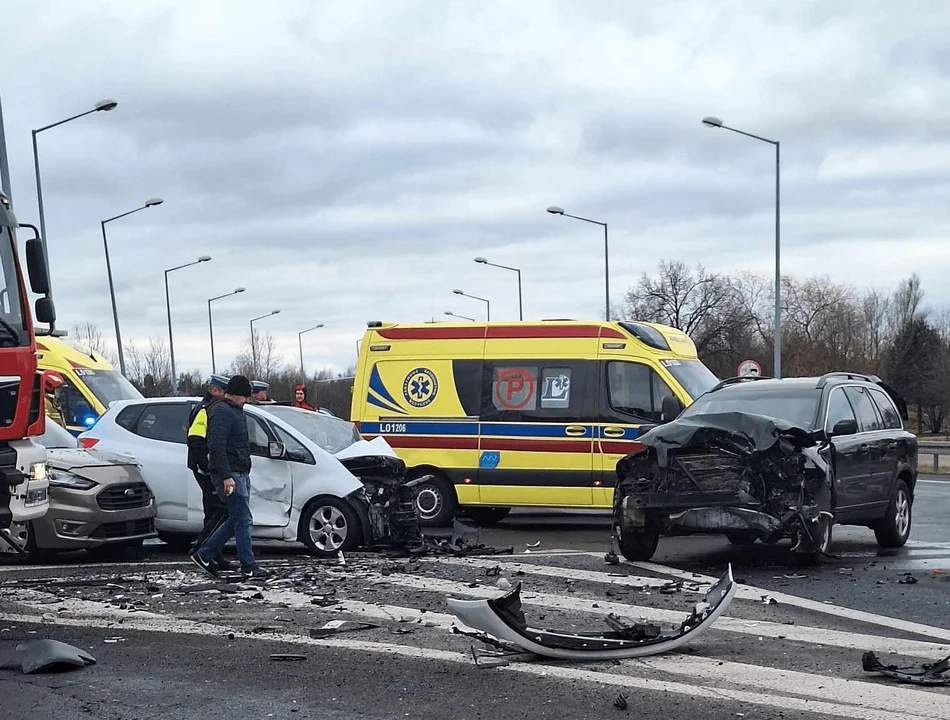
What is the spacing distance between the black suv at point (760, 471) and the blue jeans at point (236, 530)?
3372mm

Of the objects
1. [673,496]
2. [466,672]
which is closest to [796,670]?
[466,672]

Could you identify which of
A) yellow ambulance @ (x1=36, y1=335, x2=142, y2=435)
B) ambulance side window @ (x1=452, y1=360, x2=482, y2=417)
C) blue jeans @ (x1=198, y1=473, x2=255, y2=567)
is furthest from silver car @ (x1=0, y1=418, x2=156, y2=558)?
yellow ambulance @ (x1=36, y1=335, x2=142, y2=435)

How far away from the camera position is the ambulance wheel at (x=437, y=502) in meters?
15.1

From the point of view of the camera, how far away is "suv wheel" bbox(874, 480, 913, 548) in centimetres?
1235

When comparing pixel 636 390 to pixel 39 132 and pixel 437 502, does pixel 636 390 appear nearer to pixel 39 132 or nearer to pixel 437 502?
pixel 437 502

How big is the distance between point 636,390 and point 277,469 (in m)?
4.78

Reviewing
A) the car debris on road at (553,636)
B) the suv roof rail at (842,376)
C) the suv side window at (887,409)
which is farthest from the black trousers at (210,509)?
the suv side window at (887,409)

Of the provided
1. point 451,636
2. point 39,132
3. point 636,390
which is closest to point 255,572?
point 451,636

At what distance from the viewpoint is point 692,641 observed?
7133mm

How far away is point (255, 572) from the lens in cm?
1014

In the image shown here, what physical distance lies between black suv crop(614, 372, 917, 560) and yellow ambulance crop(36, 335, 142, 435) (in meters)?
10.3

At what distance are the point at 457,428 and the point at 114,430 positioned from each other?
430cm

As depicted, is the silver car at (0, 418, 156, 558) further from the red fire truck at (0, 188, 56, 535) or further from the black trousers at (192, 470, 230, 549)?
the red fire truck at (0, 188, 56, 535)

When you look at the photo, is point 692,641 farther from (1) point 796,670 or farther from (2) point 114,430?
(2) point 114,430
